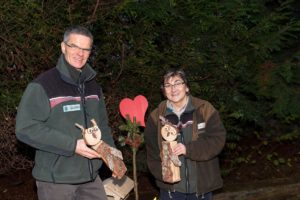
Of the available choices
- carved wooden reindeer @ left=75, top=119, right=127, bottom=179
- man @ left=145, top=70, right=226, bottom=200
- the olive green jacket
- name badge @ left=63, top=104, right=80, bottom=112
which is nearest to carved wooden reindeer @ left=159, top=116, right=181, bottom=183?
man @ left=145, top=70, right=226, bottom=200

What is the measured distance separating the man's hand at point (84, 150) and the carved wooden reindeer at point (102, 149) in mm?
27

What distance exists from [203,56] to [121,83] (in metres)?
0.95

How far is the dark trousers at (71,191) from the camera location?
366 centimetres

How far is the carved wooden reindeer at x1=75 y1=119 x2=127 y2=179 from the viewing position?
140 inches

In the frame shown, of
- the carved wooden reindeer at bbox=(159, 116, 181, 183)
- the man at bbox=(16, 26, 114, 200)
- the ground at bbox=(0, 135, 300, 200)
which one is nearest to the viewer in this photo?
the man at bbox=(16, 26, 114, 200)

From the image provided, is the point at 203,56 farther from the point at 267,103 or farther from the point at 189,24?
the point at 267,103

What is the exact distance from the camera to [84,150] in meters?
3.59

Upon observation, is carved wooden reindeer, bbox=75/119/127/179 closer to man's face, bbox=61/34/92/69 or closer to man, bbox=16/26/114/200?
man, bbox=16/26/114/200

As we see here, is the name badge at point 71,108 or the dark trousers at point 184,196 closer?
the name badge at point 71,108

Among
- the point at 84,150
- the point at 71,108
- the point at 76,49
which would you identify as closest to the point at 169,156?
the point at 84,150

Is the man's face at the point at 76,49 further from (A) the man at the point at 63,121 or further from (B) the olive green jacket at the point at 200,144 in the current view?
(B) the olive green jacket at the point at 200,144

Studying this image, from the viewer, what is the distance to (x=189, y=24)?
5871 mm

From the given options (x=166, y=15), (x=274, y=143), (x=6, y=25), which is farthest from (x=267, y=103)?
(x=6, y=25)

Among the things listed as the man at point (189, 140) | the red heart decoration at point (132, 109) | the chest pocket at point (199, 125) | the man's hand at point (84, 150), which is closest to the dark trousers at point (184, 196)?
the man at point (189, 140)
